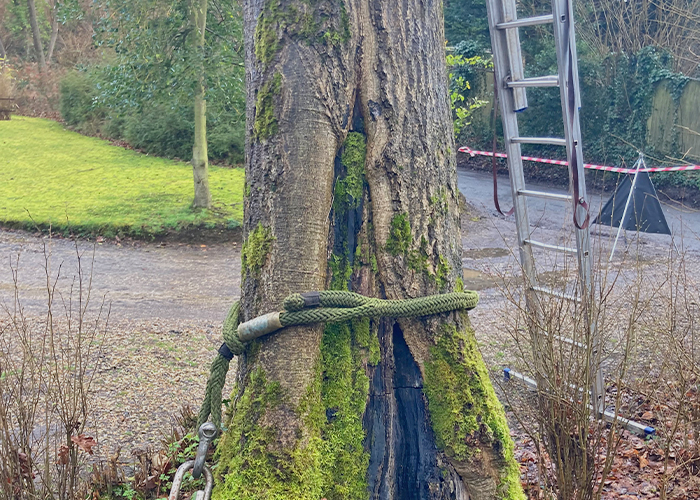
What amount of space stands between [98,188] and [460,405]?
14.3 m

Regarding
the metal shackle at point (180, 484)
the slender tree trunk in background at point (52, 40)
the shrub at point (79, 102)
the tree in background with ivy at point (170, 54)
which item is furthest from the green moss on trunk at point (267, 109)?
the slender tree trunk in background at point (52, 40)

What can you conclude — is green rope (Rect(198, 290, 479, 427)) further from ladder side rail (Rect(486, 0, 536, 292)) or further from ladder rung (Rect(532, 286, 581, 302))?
ladder side rail (Rect(486, 0, 536, 292))

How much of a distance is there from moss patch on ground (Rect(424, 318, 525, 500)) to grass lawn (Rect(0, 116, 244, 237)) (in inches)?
340

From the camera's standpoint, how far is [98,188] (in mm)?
15062

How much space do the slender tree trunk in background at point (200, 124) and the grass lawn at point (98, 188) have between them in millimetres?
366

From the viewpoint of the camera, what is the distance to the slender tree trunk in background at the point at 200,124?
10.7 meters

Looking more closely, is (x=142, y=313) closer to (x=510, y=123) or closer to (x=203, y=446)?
(x=510, y=123)

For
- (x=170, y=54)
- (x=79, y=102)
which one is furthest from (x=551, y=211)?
(x=79, y=102)

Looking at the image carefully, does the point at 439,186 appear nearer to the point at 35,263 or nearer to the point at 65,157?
the point at 35,263

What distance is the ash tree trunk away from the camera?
2.13 m

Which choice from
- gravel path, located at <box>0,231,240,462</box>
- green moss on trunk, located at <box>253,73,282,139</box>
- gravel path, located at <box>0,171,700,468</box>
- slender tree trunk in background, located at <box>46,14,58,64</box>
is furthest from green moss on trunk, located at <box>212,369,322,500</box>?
slender tree trunk in background, located at <box>46,14,58,64</box>

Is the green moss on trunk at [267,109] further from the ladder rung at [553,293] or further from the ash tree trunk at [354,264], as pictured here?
the ladder rung at [553,293]

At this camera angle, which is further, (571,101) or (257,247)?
(571,101)

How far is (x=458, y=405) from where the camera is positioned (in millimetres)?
2221
